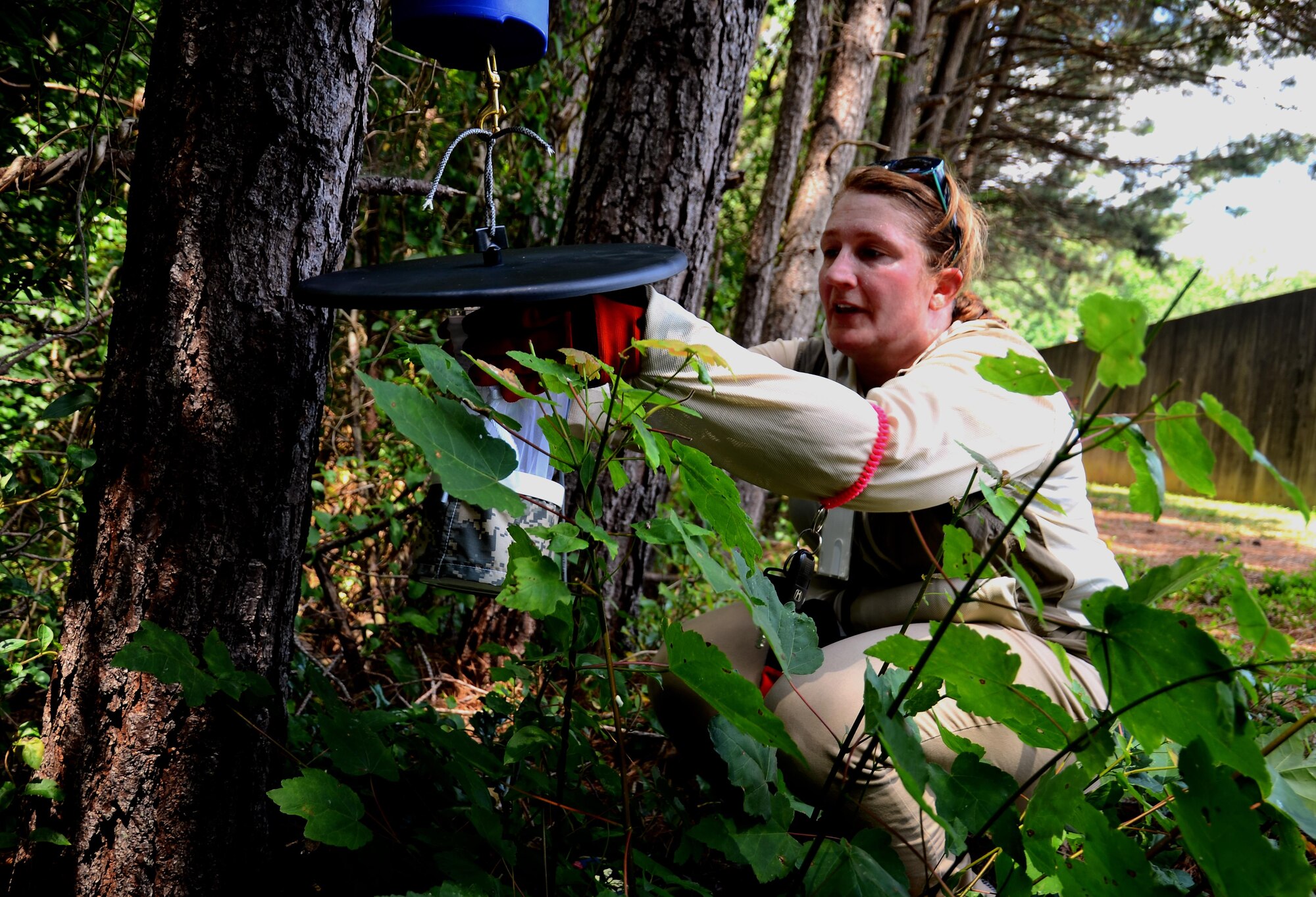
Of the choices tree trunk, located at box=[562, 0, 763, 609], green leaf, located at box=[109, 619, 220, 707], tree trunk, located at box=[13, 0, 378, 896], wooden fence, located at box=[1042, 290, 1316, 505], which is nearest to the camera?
→ green leaf, located at box=[109, 619, 220, 707]

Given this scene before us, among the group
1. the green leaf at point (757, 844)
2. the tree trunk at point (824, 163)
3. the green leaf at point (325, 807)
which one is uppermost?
the tree trunk at point (824, 163)

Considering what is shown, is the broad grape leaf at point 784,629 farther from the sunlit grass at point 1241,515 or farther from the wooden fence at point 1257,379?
the wooden fence at point 1257,379

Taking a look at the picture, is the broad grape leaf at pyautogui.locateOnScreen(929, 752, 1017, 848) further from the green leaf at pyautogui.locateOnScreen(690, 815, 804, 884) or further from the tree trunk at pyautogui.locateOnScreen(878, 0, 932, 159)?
the tree trunk at pyautogui.locateOnScreen(878, 0, 932, 159)

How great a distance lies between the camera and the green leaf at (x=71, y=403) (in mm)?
1666


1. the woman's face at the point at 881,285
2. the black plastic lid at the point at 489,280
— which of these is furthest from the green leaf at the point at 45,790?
the woman's face at the point at 881,285

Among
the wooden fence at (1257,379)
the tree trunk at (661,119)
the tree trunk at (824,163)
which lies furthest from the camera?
the wooden fence at (1257,379)

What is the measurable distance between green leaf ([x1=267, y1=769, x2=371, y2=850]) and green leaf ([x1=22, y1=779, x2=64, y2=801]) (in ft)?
1.56

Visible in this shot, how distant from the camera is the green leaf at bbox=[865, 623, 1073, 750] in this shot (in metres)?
0.98

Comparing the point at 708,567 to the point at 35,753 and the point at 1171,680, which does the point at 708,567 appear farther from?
Result: the point at 35,753

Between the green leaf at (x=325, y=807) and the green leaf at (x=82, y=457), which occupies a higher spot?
the green leaf at (x=82, y=457)

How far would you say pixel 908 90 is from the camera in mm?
7863

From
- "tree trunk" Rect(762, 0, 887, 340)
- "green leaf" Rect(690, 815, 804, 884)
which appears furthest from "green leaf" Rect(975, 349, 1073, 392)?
"tree trunk" Rect(762, 0, 887, 340)

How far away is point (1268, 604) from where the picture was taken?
4.93 metres

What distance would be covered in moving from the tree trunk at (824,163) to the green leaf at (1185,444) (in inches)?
203
